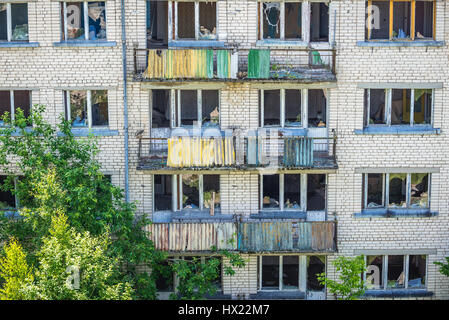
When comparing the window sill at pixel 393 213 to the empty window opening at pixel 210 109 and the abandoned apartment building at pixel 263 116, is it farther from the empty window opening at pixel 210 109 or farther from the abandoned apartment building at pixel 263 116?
the empty window opening at pixel 210 109

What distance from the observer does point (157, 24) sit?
18266 millimetres

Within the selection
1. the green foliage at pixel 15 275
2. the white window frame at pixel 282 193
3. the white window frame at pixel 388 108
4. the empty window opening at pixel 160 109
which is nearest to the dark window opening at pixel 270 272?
the white window frame at pixel 282 193

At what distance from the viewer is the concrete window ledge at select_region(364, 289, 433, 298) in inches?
739

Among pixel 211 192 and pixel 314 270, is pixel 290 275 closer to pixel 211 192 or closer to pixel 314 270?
pixel 314 270

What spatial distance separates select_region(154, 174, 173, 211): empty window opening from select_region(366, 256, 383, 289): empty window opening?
7.74m

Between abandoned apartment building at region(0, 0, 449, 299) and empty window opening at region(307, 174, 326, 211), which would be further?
empty window opening at region(307, 174, 326, 211)

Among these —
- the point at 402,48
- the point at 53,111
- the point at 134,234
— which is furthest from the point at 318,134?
the point at 53,111

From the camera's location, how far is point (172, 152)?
17.3 meters

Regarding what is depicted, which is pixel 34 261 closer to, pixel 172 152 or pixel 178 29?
pixel 172 152

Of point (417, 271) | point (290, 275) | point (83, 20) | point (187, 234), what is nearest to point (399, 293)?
point (417, 271)

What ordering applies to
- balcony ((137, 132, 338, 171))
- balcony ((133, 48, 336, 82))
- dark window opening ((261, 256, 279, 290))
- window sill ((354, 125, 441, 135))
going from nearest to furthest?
balcony ((133, 48, 336, 82)) → balcony ((137, 132, 338, 171)) → window sill ((354, 125, 441, 135)) → dark window opening ((261, 256, 279, 290))

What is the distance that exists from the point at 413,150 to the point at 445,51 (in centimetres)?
365

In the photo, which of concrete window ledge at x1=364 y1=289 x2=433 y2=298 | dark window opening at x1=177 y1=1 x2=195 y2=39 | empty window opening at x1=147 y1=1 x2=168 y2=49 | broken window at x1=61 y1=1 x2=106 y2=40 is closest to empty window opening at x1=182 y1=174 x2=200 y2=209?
empty window opening at x1=147 y1=1 x2=168 y2=49

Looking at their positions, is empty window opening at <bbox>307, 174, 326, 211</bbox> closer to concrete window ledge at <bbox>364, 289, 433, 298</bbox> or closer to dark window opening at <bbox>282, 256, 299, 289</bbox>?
dark window opening at <bbox>282, 256, 299, 289</bbox>
